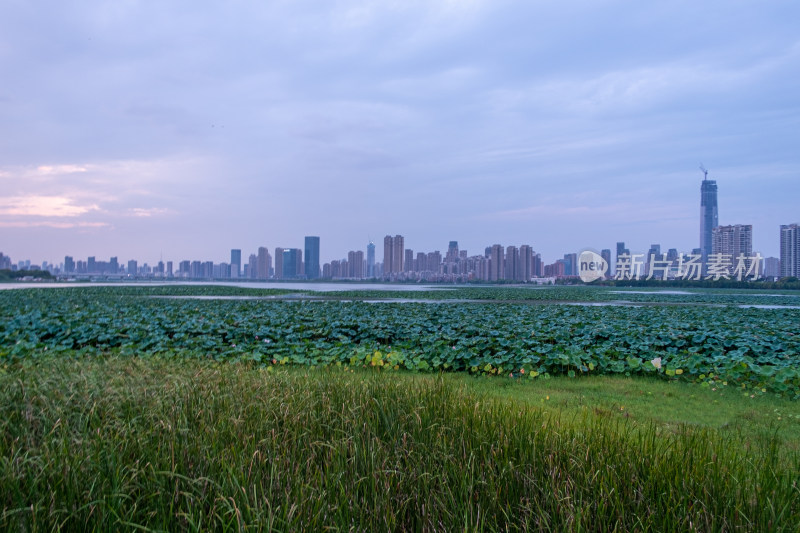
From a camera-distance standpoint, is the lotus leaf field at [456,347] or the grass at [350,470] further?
the lotus leaf field at [456,347]

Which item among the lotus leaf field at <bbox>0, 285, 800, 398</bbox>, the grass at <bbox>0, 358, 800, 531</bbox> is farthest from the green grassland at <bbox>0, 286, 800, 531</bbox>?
the lotus leaf field at <bbox>0, 285, 800, 398</bbox>

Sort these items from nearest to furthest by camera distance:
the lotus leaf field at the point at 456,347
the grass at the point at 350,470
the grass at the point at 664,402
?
the grass at the point at 350,470
the grass at the point at 664,402
the lotus leaf field at the point at 456,347

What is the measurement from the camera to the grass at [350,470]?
2988mm

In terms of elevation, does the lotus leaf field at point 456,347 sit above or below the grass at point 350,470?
below

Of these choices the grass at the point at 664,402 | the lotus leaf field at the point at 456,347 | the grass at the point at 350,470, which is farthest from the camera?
the lotus leaf field at the point at 456,347

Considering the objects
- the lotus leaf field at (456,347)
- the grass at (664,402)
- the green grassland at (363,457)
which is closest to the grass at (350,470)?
the green grassland at (363,457)

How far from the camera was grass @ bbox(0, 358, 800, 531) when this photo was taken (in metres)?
2.99

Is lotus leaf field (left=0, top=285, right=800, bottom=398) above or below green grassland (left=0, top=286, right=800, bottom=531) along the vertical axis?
below

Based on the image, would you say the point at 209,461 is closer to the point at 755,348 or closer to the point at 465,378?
the point at 465,378

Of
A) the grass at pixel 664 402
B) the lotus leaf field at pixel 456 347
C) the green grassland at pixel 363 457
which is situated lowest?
the grass at pixel 664 402

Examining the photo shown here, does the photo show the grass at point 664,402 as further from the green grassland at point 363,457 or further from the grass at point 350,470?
the grass at point 350,470

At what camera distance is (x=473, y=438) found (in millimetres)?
4184

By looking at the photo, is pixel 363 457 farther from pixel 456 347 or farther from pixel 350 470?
pixel 456 347

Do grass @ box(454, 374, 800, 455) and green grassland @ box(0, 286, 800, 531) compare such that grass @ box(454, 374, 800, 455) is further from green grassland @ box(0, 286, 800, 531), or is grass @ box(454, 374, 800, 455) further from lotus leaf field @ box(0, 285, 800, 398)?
lotus leaf field @ box(0, 285, 800, 398)
